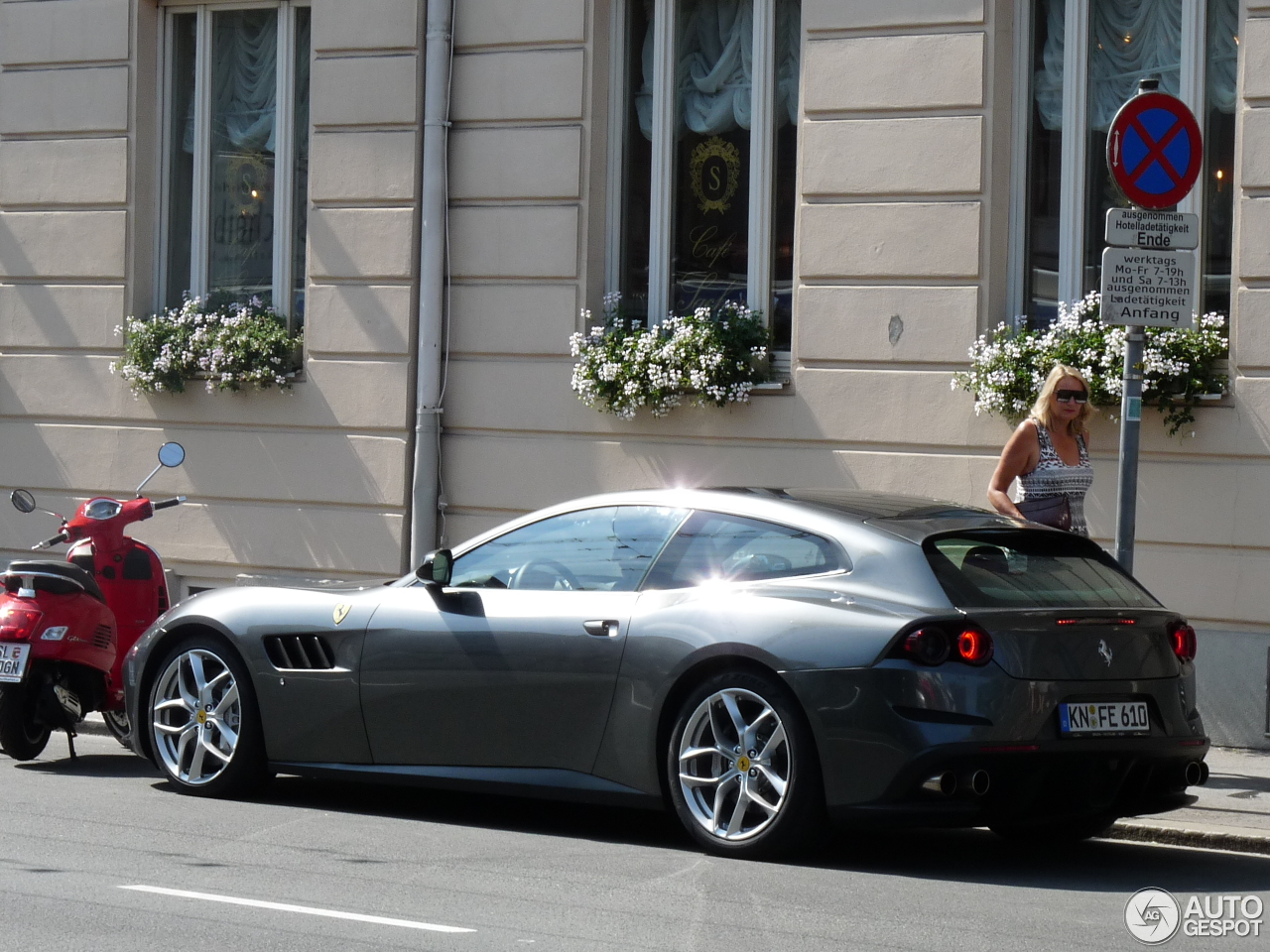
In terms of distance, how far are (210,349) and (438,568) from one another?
592 centimetres

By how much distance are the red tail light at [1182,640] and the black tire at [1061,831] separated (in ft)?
2.19

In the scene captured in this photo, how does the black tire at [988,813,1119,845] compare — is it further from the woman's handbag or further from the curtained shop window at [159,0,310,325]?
the curtained shop window at [159,0,310,325]

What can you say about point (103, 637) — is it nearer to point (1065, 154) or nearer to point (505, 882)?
point (505, 882)

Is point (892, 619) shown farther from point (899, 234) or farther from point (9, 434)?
point (9, 434)

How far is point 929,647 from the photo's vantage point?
5.98 meters

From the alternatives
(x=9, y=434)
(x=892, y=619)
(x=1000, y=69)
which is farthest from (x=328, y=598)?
(x=9, y=434)

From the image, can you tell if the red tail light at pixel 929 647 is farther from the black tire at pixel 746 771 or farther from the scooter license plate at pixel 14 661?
the scooter license plate at pixel 14 661

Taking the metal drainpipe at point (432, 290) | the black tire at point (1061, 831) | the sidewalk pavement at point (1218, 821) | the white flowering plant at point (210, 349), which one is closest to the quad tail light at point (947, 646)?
the black tire at point (1061, 831)

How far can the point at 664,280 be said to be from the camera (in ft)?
38.9

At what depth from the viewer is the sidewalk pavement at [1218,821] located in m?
7.07

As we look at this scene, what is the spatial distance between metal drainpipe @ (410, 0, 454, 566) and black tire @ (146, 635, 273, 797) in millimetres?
4125

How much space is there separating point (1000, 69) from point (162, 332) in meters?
5.95

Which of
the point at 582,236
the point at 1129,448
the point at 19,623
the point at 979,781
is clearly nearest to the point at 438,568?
the point at 979,781

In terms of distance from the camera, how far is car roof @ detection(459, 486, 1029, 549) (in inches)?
257
